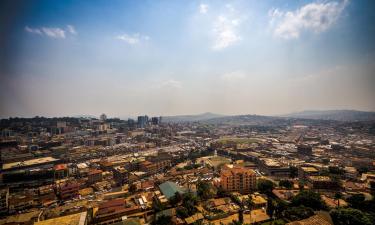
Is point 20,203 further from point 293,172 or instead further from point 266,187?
point 293,172

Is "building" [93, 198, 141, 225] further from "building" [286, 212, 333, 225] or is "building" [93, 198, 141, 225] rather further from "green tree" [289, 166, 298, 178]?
"green tree" [289, 166, 298, 178]

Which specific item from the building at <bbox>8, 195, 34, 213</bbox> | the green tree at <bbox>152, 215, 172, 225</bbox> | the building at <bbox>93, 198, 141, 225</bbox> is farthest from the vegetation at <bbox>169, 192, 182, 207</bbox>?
the building at <bbox>8, 195, 34, 213</bbox>

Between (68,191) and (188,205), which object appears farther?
(68,191)

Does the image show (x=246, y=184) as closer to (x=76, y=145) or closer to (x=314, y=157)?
(x=314, y=157)

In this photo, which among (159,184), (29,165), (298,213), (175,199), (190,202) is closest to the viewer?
(298,213)

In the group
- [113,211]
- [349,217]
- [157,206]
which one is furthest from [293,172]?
[113,211]

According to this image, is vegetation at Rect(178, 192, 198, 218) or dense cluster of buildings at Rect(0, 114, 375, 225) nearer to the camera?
vegetation at Rect(178, 192, 198, 218)

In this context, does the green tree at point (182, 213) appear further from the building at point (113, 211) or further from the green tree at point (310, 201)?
the green tree at point (310, 201)

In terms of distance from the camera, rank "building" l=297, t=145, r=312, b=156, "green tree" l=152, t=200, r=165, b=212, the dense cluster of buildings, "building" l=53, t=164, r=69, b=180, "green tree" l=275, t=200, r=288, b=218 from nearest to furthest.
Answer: "green tree" l=275, t=200, r=288, b=218
the dense cluster of buildings
"green tree" l=152, t=200, r=165, b=212
"building" l=53, t=164, r=69, b=180
"building" l=297, t=145, r=312, b=156

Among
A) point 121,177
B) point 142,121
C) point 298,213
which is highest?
point 142,121
